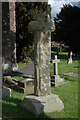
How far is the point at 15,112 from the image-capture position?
840cm

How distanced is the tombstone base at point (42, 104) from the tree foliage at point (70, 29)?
16220 millimetres

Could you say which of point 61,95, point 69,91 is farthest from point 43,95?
point 69,91

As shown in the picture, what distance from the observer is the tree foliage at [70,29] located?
84.8ft

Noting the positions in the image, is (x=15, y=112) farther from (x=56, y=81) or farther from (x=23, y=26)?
(x=23, y=26)

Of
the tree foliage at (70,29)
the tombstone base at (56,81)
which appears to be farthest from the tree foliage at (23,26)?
the tombstone base at (56,81)

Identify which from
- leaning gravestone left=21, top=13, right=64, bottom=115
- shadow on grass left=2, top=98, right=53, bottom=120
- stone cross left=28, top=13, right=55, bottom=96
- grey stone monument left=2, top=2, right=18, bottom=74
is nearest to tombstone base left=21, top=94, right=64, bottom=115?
leaning gravestone left=21, top=13, right=64, bottom=115

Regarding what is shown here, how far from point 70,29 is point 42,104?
1970 cm

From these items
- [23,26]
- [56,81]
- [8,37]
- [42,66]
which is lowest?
[56,81]

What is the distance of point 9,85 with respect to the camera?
478 inches

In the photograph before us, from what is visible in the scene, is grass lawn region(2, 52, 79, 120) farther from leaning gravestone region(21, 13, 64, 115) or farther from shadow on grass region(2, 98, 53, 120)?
leaning gravestone region(21, 13, 64, 115)

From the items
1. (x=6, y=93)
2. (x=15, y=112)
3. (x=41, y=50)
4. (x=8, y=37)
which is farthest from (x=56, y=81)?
(x=8, y=37)

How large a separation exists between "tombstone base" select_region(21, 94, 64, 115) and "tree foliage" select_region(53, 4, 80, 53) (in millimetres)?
16220

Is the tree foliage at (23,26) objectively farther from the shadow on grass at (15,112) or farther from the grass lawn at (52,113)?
the shadow on grass at (15,112)

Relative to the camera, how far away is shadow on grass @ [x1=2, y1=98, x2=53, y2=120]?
8016mm
